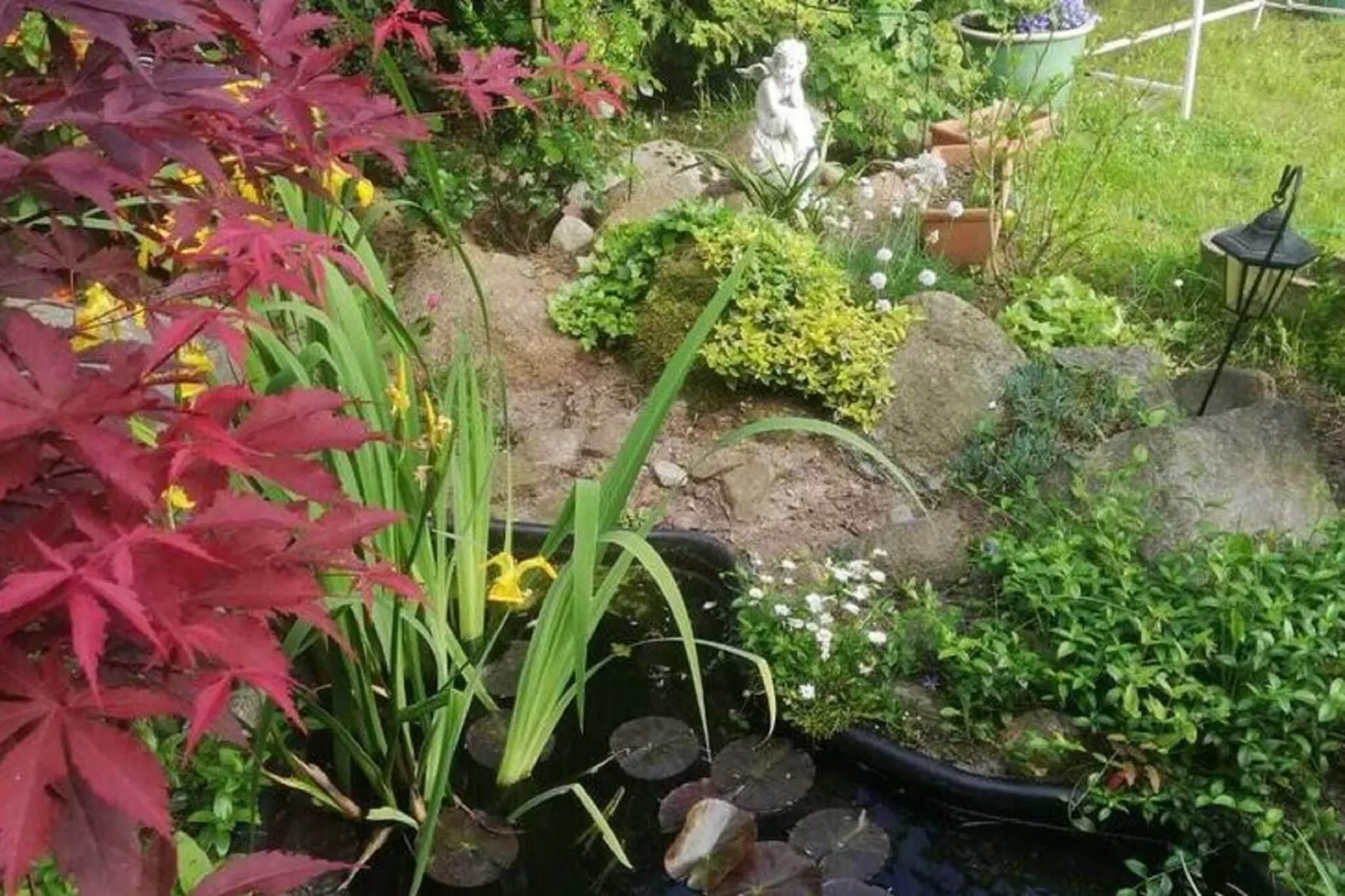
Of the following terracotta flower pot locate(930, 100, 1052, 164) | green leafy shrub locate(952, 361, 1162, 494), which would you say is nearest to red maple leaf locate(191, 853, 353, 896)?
green leafy shrub locate(952, 361, 1162, 494)

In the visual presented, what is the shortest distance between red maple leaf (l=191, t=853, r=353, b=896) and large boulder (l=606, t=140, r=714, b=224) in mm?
3243

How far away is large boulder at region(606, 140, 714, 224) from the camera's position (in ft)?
14.6

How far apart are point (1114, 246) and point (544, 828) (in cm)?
301

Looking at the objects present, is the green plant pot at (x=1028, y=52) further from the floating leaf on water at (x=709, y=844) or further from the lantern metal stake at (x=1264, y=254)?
the floating leaf on water at (x=709, y=844)

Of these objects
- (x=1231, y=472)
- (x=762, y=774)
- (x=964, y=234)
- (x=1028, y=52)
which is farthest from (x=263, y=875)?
(x=1028, y=52)

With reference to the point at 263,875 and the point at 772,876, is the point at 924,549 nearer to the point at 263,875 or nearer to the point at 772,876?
the point at 772,876

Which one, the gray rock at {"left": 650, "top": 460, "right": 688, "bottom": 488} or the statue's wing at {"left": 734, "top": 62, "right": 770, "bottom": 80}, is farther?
the statue's wing at {"left": 734, "top": 62, "right": 770, "bottom": 80}

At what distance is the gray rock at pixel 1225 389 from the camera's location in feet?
11.1

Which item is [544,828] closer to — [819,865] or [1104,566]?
[819,865]

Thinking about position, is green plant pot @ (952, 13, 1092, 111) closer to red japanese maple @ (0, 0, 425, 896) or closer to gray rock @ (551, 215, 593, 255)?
gray rock @ (551, 215, 593, 255)

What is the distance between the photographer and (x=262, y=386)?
2223 millimetres

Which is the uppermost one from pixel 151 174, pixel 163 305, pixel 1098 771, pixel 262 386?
pixel 151 174

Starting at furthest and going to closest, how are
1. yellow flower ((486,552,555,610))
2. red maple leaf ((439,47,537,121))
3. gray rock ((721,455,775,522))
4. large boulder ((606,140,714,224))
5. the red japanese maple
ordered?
large boulder ((606,140,714,224)) < gray rock ((721,455,775,522)) < yellow flower ((486,552,555,610)) < red maple leaf ((439,47,537,121)) < the red japanese maple

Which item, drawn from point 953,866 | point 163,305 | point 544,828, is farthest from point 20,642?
point 953,866
